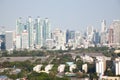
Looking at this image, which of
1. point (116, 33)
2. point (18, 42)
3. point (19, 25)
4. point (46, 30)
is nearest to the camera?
point (18, 42)

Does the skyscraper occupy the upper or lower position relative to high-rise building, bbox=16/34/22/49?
upper

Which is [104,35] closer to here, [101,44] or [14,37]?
[101,44]

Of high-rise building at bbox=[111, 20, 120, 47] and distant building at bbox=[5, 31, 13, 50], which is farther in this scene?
high-rise building at bbox=[111, 20, 120, 47]

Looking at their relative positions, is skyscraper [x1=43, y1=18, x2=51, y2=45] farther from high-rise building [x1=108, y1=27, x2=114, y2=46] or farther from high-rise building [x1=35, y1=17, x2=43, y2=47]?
high-rise building [x1=108, y1=27, x2=114, y2=46]

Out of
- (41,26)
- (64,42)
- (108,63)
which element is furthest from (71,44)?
(108,63)

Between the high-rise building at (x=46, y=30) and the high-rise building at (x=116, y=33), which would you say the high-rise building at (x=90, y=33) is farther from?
the high-rise building at (x=46, y=30)

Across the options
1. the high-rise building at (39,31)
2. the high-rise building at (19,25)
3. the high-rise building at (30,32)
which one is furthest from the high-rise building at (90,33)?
the high-rise building at (19,25)

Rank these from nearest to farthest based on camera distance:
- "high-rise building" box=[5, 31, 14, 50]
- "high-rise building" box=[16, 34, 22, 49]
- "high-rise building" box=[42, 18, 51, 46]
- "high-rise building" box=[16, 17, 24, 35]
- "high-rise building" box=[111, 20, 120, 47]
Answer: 1. "high-rise building" box=[5, 31, 14, 50]
2. "high-rise building" box=[16, 34, 22, 49]
3. "high-rise building" box=[111, 20, 120, 47]
4. "high-rise building" box=[42, 18, 51, 46]
5. "high-rise building" box=[16, 17, 24, 35]

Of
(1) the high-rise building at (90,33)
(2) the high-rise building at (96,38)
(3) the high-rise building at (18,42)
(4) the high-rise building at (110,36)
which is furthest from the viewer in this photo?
(1) the high-rise building at (90,33)

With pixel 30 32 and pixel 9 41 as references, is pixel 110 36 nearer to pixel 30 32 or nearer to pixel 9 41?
pixel 30 32

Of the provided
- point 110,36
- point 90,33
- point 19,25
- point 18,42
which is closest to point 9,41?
point 18,42

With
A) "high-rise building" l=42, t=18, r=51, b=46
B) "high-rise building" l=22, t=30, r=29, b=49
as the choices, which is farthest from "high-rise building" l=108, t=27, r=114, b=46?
"high-rise building" l=22, t=30, r=29, b=49
